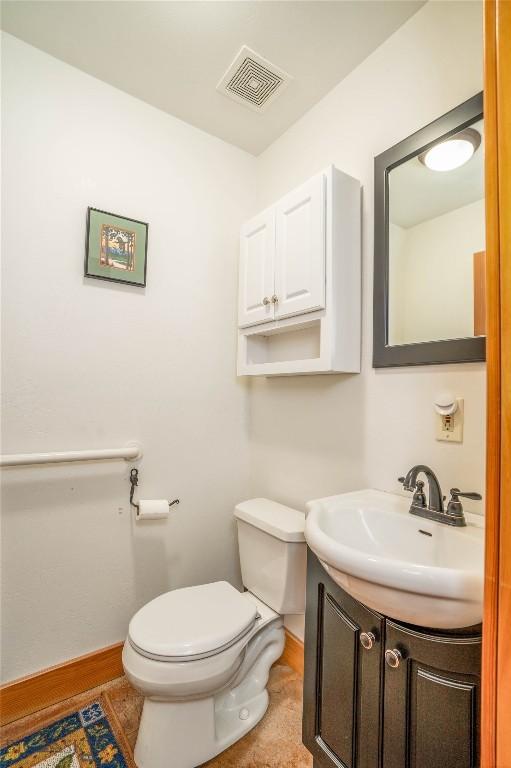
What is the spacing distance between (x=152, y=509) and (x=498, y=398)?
1.30m

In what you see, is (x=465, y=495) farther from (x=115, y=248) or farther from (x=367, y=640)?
(x=115, y=248)

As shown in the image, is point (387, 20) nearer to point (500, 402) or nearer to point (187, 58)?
point (187, 58)

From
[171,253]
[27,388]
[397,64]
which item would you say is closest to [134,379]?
[27,388]

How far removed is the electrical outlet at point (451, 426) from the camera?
987 mm

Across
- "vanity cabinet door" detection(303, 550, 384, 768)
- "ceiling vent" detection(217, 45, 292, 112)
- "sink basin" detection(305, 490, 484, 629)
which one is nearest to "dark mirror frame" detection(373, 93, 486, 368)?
"sink basin" detection(305, 490, 484, 629)

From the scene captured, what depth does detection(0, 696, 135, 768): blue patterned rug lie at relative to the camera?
42.5 inches

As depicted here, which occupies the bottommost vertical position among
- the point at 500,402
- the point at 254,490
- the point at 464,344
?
the point at 254,490

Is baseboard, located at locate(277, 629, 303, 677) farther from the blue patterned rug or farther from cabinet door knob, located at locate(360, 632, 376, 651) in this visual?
cabinet door knob, located at locate(360, 632, 376, 651)

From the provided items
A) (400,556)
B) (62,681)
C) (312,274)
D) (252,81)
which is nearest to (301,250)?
(312,274)

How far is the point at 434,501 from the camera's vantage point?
97 cm

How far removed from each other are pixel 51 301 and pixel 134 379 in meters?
0.44

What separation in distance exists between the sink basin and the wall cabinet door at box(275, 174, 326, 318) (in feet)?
2.36

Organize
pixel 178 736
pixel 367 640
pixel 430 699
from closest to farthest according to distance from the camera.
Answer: pixel 430 699 < pixel 367 640 < pixel 178 736

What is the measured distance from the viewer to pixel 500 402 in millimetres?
522
